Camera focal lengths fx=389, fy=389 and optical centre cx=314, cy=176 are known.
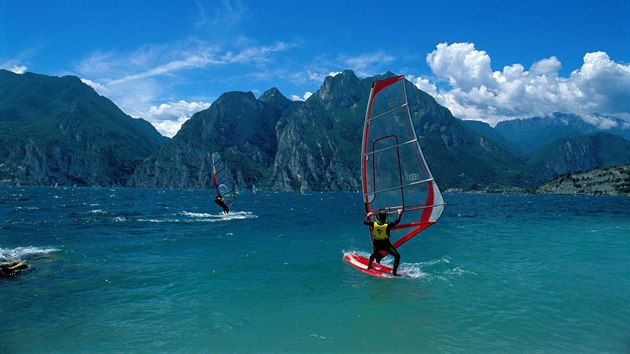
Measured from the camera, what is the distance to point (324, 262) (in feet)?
78.5

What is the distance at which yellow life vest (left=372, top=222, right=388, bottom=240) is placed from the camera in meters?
18.2

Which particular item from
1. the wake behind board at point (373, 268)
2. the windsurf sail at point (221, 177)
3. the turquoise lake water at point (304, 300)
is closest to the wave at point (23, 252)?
the turquoise lake water at point (304, 300)

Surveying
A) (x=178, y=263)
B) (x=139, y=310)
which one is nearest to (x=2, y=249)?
(x=178, y=263)

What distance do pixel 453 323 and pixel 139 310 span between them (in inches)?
439

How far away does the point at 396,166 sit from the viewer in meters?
19.0

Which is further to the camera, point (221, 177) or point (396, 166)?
point (221, 177)

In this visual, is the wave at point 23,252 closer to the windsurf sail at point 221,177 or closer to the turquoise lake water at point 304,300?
the turquoise lake water at point 304,300

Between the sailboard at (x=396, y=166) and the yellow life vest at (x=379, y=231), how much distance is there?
3.42ft

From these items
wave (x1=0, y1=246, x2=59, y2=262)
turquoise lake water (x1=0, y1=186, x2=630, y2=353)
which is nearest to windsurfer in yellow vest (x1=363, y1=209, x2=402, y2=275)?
turquoise lake water (x1=0, y1=186, x2=630, y2=353)

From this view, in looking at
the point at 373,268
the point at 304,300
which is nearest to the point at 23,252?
the point at 304,300

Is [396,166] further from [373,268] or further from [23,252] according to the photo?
[23,252]

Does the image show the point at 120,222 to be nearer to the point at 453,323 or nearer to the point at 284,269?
the point at 284,269

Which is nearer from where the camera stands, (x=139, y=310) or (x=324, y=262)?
(x=139, y=310)

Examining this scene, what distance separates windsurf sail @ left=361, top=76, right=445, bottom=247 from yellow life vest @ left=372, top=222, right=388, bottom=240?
1.11 metres
